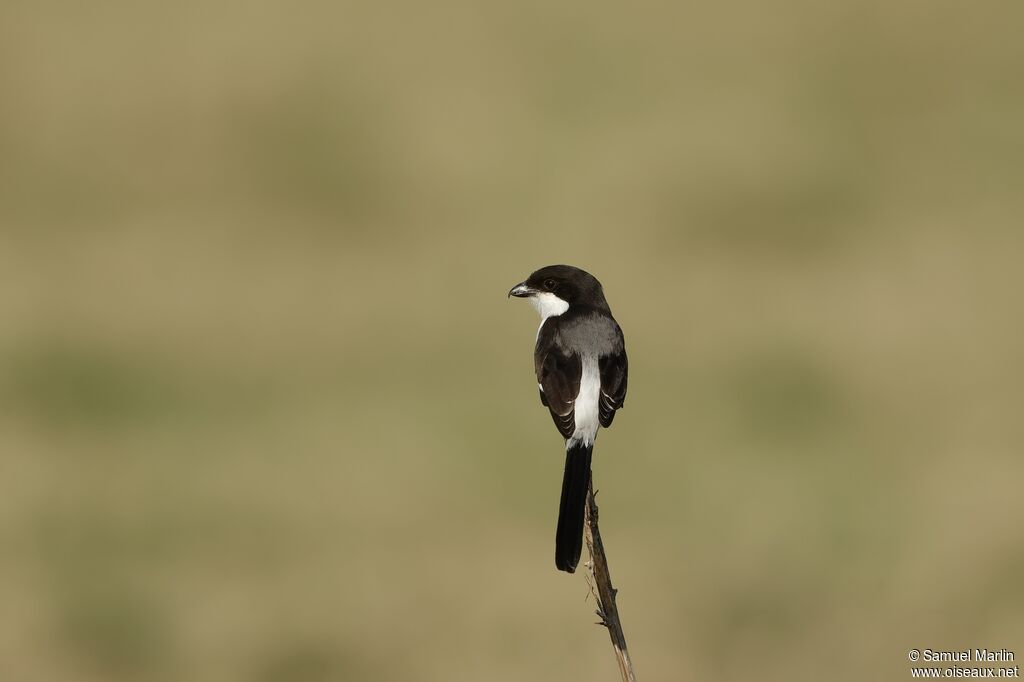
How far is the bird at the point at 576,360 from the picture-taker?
6688mm

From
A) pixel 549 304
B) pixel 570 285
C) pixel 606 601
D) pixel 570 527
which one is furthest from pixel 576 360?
pixel 606 601

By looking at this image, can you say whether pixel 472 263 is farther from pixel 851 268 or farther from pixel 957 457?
pixel 957 457

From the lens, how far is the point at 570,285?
7543 mm

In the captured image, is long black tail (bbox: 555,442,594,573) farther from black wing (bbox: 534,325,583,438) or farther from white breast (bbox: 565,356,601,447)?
black wing (bbox: 534,325,583,438)

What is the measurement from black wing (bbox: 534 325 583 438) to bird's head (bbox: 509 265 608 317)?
405 millimetres

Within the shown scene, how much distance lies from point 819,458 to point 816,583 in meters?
2.48

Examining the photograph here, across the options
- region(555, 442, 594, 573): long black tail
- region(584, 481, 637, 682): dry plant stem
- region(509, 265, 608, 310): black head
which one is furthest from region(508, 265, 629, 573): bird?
region(584, 481, 637, 682): dry plant stem

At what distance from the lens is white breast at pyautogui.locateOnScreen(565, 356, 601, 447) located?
6.66 metres

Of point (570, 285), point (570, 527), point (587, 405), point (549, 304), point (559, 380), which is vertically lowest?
point (570, 527)

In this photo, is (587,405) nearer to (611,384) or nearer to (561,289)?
(611,384)

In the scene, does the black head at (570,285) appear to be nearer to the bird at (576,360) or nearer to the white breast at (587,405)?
the bird at (576,360)

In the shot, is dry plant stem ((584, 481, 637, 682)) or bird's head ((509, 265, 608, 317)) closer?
dry plant stem ((584, 481, 637, 682))

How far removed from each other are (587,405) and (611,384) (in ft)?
0.77

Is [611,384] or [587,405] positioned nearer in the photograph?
[587,405]
